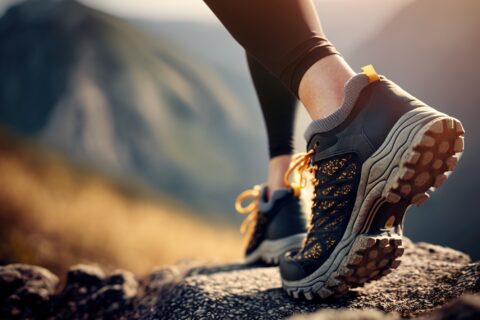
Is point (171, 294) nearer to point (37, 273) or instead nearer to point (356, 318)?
point (37, 273)

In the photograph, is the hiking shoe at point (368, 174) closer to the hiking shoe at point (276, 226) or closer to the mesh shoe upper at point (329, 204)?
the mesh shoe upper at point (329, 204)

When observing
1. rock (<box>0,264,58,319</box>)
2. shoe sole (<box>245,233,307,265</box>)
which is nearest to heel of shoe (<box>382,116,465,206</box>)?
shoe sole (<box>245,233,307,265</box>)

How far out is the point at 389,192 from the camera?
0.87m

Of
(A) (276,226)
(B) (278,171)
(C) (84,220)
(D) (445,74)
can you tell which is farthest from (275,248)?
(C) (84,220)

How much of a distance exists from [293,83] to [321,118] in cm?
13

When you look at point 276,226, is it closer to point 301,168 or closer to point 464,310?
point 301,168

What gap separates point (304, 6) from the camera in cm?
101

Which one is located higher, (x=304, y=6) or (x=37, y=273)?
(x=304, y=6)

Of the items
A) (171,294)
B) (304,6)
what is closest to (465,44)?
(304,6)

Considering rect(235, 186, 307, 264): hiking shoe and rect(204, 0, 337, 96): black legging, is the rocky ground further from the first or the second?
rect(204, 0, 337, 96): black legging

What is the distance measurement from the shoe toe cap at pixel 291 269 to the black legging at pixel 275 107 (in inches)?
23.0

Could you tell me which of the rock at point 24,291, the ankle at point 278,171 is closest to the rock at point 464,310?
the ankle at point 278,171

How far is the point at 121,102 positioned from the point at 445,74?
9.26m

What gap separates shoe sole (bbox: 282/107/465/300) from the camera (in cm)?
82
